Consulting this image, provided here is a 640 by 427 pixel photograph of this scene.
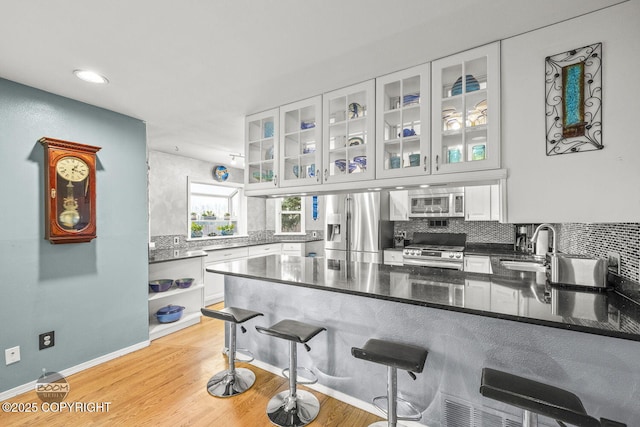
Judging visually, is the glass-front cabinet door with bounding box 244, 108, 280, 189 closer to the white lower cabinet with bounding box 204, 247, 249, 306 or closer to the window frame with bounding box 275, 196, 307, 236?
the white lower cabinet with bounding box 204, 247, 249, 306

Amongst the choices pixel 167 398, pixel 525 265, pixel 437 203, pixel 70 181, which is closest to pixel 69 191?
pixel 70 181

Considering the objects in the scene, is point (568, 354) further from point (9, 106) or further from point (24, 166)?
point (9, 106)

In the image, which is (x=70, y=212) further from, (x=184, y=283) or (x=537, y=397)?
(x=537, y=397)

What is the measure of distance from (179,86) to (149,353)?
2611 millimetres

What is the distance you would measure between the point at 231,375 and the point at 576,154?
2.78m

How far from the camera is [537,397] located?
115 cm

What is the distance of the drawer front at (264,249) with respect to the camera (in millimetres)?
5086

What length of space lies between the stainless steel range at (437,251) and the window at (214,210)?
3284 millimetres

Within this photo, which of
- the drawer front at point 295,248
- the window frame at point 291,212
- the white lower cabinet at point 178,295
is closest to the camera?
the white lower cabinet at point 178,295

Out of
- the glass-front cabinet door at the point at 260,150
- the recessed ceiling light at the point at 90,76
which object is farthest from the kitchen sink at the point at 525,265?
the recessed ceiling light at the point at 90,76

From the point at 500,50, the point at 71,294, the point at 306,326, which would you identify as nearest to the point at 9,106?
the point at 71,294

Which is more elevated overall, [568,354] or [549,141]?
[549,141]

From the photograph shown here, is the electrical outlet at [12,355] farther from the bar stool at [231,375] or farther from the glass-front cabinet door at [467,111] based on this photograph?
the glass-front cabinet door at [467,111]

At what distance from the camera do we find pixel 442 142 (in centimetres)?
193
